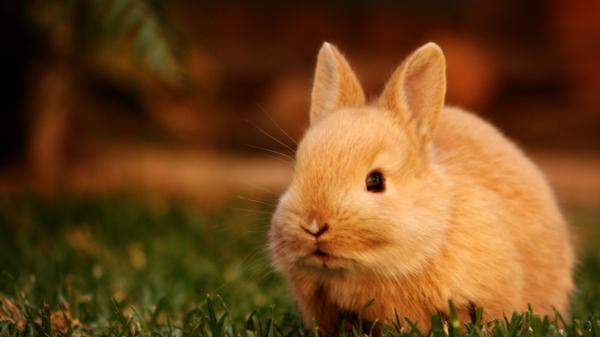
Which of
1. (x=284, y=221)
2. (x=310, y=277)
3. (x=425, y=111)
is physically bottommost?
(x=310, y=277)

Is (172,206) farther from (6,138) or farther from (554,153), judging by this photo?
(554,153)

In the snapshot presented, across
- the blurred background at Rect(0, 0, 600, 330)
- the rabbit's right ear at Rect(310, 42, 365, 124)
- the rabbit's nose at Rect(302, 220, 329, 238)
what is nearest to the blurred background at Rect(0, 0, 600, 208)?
the blurred background at Rect(0, 0, 600, 330)

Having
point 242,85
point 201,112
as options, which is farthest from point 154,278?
point 242,85

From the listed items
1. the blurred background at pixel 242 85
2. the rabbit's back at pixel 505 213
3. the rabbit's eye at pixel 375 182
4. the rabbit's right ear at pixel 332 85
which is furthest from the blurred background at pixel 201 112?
the rabbit's back at pixel 505 213

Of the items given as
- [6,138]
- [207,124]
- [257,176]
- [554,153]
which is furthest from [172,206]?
[554,153]

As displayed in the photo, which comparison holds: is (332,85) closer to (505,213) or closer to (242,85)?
(505,213)

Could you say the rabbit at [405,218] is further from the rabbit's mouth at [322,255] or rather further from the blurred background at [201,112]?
the blurred background at [201,112]

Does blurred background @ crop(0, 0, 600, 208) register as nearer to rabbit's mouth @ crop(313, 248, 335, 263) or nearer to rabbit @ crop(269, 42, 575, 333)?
rabbit @ crop(269, 42, 575, 333)
